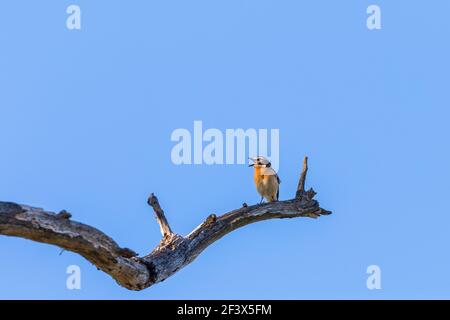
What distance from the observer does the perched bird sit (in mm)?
14594

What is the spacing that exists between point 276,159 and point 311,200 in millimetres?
2392

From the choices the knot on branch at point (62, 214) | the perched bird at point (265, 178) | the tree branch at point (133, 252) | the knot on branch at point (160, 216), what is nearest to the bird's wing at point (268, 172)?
the perched bird at point (265, 178)

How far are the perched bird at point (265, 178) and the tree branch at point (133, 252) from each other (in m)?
1.99

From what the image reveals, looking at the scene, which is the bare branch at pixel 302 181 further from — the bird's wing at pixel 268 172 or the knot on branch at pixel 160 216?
the knot on branch at pixel 160 216

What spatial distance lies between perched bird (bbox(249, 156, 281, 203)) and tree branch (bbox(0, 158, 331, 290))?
199cm

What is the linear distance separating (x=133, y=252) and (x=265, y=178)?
5.73 metres

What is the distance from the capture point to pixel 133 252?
9.18 metres

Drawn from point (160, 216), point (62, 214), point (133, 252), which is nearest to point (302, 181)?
point (160, 216)

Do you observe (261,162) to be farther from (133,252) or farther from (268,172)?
(133,252)

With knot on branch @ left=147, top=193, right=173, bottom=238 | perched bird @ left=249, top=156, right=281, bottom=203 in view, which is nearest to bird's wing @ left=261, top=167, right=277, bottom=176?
perched bird @ left=249, top=156, right=281, bottom=203
